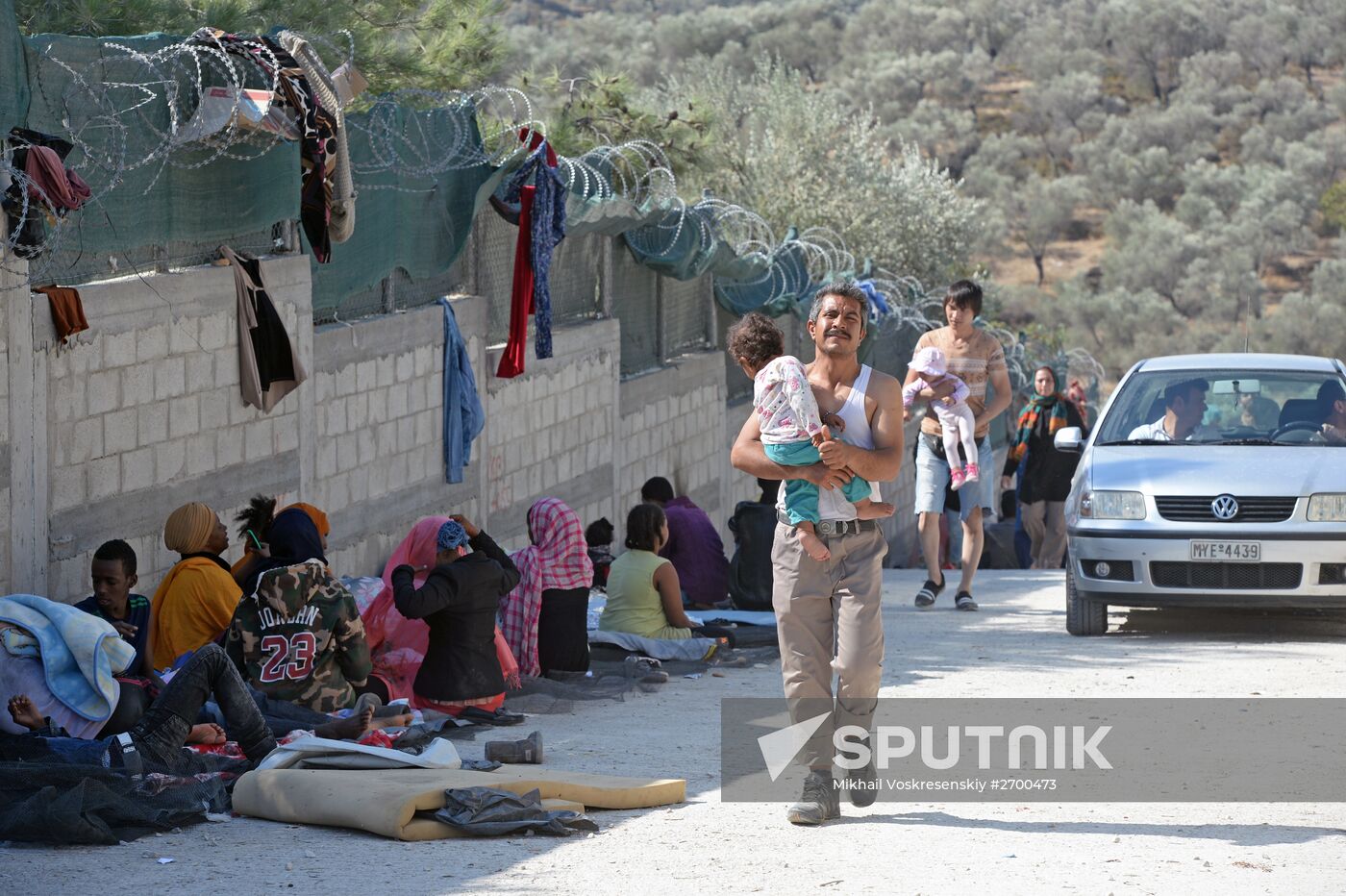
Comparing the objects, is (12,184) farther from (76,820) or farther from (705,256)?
(705,256)

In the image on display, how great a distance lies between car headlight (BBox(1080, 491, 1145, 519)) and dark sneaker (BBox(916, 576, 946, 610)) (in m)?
1.79

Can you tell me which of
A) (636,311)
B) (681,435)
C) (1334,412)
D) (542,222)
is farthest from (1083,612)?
(681,435)

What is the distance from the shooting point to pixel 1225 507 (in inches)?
423

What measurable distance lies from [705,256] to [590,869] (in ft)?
40.6

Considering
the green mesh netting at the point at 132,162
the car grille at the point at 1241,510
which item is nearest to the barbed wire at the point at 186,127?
the green mesh netting at the point at 132,162

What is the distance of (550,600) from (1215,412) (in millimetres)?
4694

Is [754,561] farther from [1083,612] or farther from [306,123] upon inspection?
[306,123]

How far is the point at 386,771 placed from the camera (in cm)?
648

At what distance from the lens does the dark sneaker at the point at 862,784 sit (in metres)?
6.47

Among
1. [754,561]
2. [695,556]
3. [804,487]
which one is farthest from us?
[695,556]

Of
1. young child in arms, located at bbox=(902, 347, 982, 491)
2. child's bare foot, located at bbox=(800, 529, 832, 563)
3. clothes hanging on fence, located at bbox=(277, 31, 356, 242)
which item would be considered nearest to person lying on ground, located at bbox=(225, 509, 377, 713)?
child's bare foot, located at bbox=(800, 529, 832, 563)

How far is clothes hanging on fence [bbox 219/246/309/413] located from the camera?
389 inches

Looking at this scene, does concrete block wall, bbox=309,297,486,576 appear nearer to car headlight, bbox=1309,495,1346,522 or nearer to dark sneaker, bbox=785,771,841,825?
dark sneaker, bbox=785,771,841,825

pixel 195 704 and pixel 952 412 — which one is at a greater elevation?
pixel 952 412
